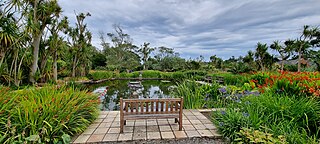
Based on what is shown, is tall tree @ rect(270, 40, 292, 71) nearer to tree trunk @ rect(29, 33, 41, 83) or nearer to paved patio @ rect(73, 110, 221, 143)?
paved patio @ rect(73, 110, 221, 143)

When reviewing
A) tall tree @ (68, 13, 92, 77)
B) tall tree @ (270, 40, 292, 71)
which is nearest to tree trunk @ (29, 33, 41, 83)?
tall tree @ (68, 13, 92, 77)

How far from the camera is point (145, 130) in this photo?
2.38 m

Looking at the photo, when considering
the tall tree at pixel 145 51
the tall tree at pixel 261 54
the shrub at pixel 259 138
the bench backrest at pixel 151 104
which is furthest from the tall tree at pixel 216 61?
the shrub at pixel 259 138

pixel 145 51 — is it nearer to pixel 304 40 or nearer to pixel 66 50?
pixel 66 50

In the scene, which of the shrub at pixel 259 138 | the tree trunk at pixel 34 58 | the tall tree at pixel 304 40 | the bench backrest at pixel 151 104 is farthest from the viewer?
the tall tree at pixel 304 40

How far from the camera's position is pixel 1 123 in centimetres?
182

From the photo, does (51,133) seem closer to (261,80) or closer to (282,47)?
(261,80)

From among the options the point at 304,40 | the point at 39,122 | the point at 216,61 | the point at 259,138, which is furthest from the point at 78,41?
the point at 304,40

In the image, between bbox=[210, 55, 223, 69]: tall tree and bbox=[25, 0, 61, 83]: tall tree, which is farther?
bbox=[210, 55, 223, 69]: tall tree

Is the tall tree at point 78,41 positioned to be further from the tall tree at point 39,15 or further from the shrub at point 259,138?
the shrub at point 259,138

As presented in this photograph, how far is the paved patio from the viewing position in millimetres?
2127

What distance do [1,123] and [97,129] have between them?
118 cm

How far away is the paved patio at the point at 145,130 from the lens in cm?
213

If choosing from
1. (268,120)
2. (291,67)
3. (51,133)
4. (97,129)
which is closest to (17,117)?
(51,133)
